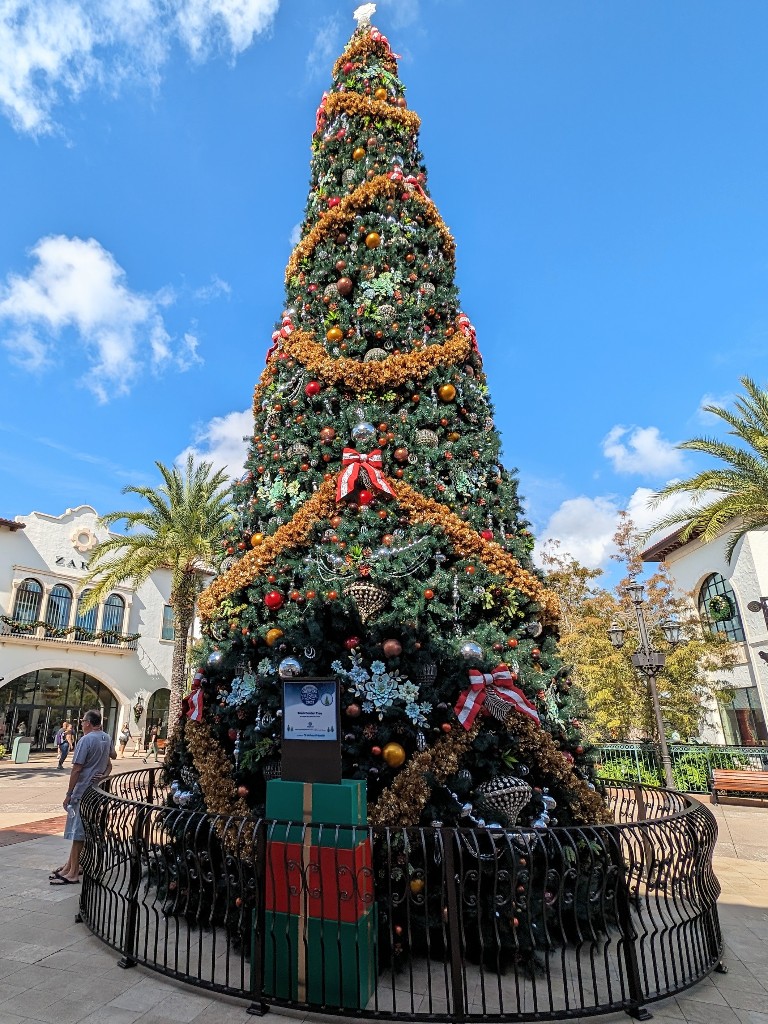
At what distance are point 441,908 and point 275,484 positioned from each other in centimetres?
383

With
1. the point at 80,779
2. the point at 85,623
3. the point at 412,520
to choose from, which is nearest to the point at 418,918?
the point at 412,520

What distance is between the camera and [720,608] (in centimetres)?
2198

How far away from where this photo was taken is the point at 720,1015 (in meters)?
3.36

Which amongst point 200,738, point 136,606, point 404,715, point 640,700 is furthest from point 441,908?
point 136,606

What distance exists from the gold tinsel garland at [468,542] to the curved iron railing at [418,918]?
6.49 ft

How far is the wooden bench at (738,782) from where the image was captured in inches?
452

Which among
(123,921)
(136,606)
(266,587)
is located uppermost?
(136,606)

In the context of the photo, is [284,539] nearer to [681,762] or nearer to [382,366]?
[382,366]

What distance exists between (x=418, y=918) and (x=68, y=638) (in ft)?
85.6

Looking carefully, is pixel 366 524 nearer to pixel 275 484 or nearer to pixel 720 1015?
pixel 275 484

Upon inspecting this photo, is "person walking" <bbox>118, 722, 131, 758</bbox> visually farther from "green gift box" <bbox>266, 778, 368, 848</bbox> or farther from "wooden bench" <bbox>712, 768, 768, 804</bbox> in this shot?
"green gift box" <bbox>266, 778, 368, 848</bbox>

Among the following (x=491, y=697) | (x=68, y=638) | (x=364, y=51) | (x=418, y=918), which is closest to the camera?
(x=418, y=918)

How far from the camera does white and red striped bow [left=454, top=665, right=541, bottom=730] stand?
4.29 meters

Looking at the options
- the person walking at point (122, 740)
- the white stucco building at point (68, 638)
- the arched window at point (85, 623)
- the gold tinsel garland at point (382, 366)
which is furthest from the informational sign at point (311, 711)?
the arched window at point (85, 623)
